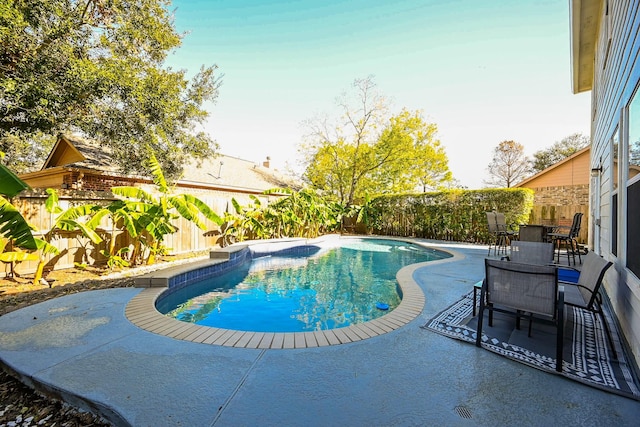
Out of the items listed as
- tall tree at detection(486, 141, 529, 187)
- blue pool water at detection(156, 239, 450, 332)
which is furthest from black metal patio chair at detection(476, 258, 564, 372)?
tall tree at detection(486, 141, 529, 187)

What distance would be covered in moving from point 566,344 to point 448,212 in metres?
11.8

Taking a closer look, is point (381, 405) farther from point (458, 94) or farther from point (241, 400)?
point (458, 94)

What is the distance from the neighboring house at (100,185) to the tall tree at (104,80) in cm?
202

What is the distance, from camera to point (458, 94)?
16875 mm

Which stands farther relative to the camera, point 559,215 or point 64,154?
point 64,154

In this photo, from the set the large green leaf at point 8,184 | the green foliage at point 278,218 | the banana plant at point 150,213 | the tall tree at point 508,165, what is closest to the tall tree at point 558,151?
the tall tree at point 508,165

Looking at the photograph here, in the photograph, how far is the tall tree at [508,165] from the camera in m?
34.4

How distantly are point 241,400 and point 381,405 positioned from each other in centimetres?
103

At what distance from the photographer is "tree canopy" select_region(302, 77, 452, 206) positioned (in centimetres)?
2033

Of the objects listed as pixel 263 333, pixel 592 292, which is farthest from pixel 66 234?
pixel 592 292

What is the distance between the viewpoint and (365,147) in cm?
2084

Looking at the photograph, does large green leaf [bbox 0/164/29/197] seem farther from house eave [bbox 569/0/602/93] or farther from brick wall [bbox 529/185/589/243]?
brick wall [bbox 529/185/589/243]

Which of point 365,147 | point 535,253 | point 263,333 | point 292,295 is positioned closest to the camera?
point 263,333

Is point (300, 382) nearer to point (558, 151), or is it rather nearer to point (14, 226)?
point (14, 226)
